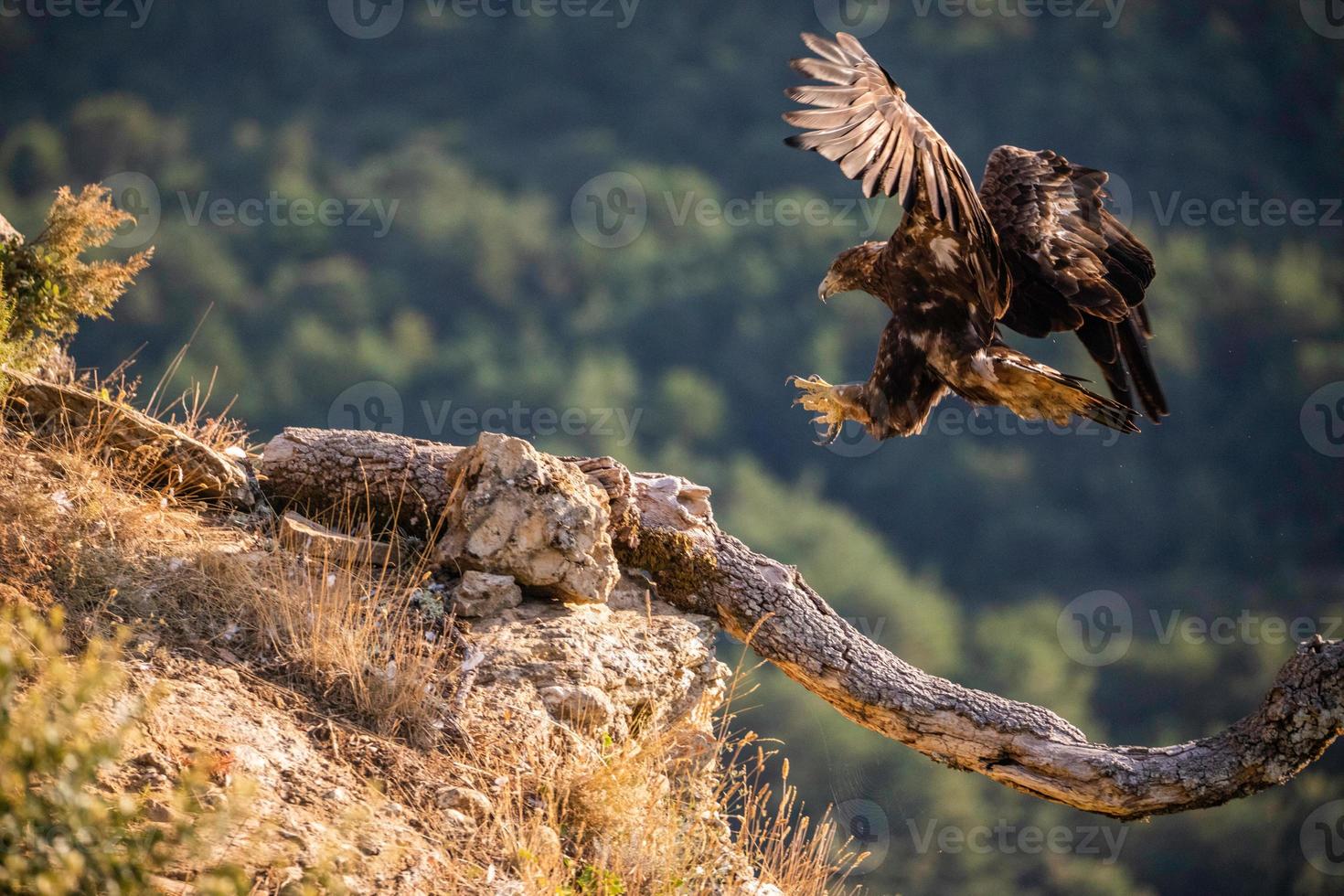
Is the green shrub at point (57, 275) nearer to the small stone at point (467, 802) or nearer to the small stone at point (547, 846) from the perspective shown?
the small stone at point (467, 802)

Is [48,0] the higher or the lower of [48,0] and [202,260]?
the higher

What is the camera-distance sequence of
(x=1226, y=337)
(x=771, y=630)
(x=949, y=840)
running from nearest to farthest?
(x=771, y=630) → (x=949, y=840) → (x=1226, y=337)

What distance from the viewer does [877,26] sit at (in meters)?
80.0

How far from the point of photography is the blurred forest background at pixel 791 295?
47.8m

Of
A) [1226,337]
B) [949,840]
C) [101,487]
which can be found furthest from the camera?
[1226,337]

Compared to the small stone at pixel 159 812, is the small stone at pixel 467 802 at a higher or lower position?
lower

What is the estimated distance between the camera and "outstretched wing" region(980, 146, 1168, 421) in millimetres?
6699

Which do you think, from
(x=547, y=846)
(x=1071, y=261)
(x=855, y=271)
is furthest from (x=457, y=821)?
(x=1071, y=261)

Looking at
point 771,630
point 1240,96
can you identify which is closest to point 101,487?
point 771,630

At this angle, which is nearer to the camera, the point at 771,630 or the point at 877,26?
the point at 771,630

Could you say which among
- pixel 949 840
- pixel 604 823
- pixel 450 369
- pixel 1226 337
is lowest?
pixel 949 840

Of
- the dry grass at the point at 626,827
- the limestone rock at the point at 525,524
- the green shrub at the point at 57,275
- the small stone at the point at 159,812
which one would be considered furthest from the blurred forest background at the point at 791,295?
the small stone at the point at 159,812

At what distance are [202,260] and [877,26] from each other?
4273 cm

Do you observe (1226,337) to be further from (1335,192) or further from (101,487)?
(101,487)
